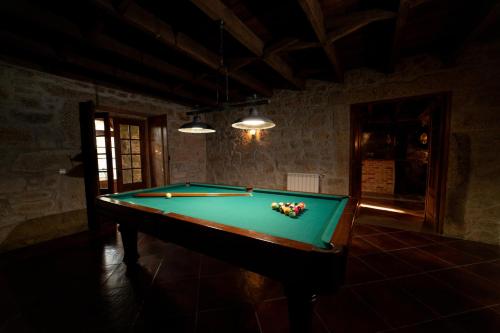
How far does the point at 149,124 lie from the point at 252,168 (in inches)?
102

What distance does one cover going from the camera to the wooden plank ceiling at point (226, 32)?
5.80 feet

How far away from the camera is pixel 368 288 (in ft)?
5.82

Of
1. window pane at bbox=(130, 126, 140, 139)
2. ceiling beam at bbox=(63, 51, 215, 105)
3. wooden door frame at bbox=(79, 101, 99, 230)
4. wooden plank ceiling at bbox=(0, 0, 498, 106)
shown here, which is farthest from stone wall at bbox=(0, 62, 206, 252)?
window pane at bbox=(130, 126, 140, 139)

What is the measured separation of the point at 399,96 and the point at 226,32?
2.72 metres

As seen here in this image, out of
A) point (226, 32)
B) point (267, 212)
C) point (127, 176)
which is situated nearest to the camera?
point (267, 212)

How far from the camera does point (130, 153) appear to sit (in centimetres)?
507

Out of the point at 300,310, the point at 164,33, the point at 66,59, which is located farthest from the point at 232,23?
the point at 300,310

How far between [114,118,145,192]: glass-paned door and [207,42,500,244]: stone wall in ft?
7.92

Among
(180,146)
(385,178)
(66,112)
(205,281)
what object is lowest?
(205,281)

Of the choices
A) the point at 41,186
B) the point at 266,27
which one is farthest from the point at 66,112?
the point at 266,27

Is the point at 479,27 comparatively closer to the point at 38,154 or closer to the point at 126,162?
the point at 38,154

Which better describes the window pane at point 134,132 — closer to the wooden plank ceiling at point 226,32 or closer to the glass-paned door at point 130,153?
the glass-paned door at point 130,153

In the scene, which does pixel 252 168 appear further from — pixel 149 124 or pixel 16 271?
pixel 16 271

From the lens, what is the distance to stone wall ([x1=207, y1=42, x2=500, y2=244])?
2545 millimetres
